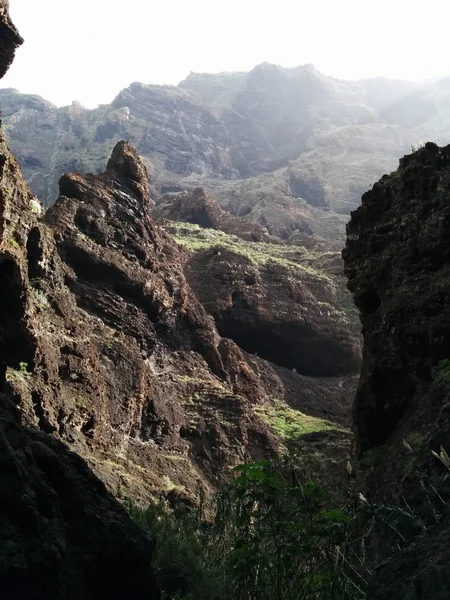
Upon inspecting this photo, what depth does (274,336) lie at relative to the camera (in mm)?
43500

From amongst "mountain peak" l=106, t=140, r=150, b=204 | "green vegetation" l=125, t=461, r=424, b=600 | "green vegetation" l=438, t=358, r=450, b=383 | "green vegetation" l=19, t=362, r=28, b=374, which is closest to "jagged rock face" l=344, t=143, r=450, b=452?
"green vegetation" l=438, t=358, r=450, b=383

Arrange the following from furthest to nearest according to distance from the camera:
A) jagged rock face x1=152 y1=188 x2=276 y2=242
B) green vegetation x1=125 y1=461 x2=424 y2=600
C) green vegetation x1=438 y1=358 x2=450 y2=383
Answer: jagged rock face x1=152 y1=188 x2=276 y2=242 < green vegetation x1=438 y1=358 x2=450 y2=383 < green vegetation x1=125 y1=461 x2=424 y2=600

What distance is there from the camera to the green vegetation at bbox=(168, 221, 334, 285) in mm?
48406

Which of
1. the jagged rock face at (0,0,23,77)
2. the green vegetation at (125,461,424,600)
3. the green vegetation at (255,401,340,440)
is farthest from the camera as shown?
the green vegetation at (255,401,340,440)

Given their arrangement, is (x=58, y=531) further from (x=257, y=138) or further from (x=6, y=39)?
(x=257, y=138)

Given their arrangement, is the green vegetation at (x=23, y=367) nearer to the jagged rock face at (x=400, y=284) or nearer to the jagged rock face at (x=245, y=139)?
the jagged rock face at (x=400, y=284)

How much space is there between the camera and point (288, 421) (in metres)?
34.1

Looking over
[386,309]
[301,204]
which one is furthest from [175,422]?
[301,204]

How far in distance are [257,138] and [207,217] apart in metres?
101

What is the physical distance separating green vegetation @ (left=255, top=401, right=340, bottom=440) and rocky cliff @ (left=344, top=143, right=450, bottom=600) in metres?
16.4

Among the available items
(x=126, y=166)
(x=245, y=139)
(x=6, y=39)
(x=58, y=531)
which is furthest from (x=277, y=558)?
(x=245, y=139)

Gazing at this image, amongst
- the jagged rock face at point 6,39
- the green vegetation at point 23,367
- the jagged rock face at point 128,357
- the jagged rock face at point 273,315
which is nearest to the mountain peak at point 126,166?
the jagged rock face at point 128,357

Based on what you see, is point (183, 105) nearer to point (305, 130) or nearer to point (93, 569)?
point (305, 130)

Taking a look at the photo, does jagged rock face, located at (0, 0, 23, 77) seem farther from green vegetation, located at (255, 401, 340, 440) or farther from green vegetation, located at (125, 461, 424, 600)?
green vegetation, located at (255, 401, 340, 440)
